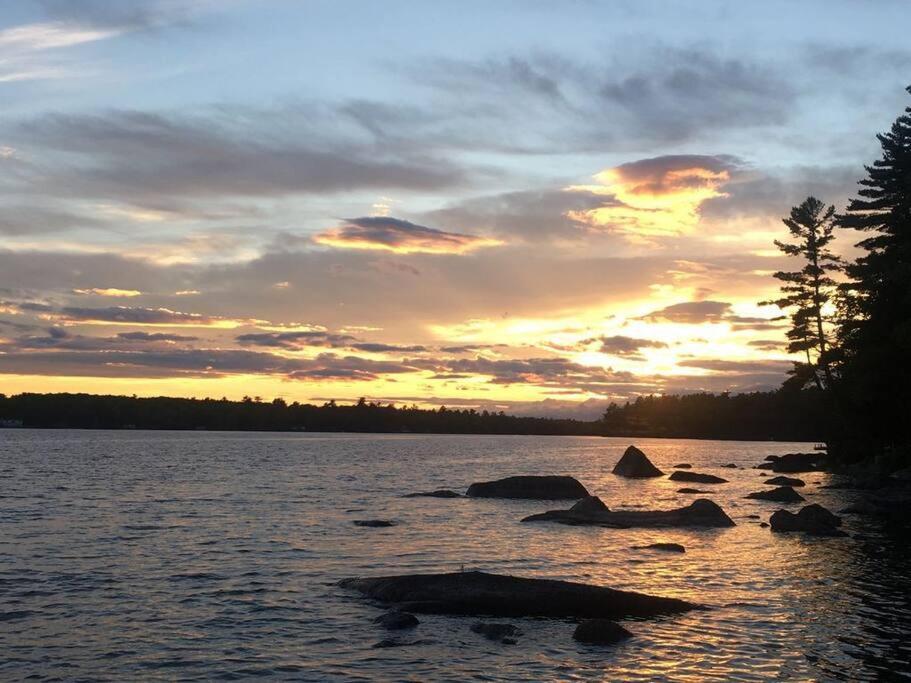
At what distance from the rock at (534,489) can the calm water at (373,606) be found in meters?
7.41

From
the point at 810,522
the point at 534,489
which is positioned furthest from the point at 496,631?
the point at 534,489

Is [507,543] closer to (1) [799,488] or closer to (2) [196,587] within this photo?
(2) [196,587]

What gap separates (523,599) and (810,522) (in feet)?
71.6

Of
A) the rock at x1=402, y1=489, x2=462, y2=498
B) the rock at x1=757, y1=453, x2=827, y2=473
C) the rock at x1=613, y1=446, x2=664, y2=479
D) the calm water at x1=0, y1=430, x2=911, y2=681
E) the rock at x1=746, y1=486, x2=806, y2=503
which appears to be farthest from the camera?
the rock at x1=613, y1=446, x2=664, y2=479

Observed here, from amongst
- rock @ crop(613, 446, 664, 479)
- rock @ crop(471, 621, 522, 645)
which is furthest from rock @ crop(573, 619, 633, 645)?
rock @ crop(613, 446, 664, 479)

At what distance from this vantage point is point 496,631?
789 inches

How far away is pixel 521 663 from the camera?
17.9 m

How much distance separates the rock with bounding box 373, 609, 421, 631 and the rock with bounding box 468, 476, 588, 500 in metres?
39.0

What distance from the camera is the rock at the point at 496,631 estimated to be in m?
19.8

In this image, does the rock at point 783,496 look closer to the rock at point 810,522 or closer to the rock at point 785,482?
the rock at point 785,482

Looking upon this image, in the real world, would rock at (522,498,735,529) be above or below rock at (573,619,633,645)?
below

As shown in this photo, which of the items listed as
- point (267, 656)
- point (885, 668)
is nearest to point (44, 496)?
point (267, 656)

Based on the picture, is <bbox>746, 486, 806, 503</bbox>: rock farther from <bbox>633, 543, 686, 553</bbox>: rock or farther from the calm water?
<bbox>633, 543, 686, 553</bbox>: rock

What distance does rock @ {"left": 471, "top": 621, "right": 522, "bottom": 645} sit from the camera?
19.8m
